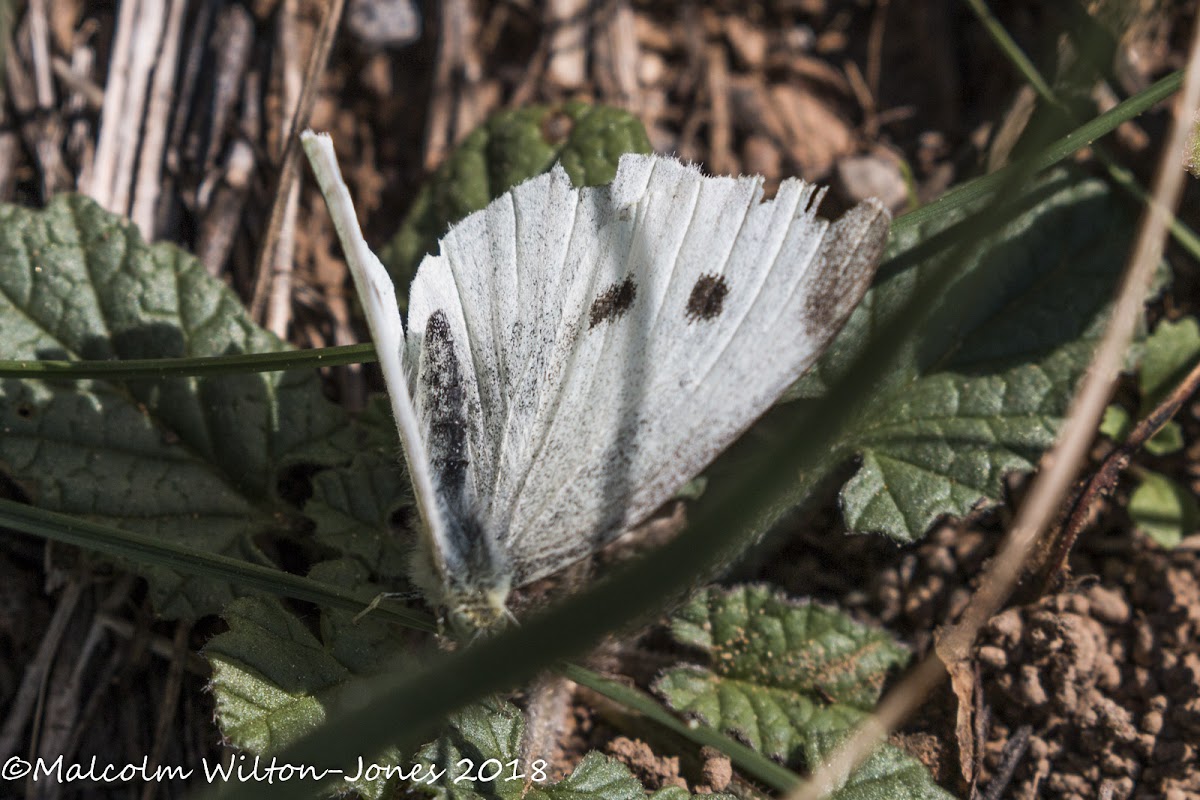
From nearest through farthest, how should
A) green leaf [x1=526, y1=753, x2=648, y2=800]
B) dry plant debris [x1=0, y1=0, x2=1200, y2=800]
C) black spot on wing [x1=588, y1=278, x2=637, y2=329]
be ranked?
black spot on wing [x1=588, y1=278, x2=637, y2=329]
green leaf [x1=526, y1=753, x2=648, y2=800]
dry plant debris [x1=0, y1=0, x2=1200, y2=800]

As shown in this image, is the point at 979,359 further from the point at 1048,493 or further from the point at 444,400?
the point at 444,400

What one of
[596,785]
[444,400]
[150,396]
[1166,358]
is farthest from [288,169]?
[1166,358]

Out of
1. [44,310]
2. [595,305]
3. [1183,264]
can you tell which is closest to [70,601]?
[44,310]

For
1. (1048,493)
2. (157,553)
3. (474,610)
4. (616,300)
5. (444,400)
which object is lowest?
(157,553)

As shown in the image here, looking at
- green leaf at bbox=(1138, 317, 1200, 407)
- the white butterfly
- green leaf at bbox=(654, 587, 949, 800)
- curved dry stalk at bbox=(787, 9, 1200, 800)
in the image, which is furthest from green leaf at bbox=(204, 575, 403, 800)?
green leaf at bbox=(1138, 317, 1200, 407)

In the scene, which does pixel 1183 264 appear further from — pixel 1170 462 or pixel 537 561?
pixel 537 561

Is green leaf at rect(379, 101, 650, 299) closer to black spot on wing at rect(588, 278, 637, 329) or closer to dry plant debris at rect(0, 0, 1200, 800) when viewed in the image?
dry plant debris at rect(0, 0, 1200, 800)
